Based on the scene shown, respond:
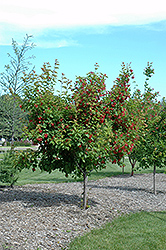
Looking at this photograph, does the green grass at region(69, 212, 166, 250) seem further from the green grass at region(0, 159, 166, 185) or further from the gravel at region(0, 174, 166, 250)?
the green grass at region(0, 159, 166, 185)

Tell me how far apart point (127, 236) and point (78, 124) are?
2495 mm

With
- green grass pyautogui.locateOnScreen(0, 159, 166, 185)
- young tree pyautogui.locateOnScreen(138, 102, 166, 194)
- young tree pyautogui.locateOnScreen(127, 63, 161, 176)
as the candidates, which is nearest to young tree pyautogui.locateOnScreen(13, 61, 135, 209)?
young tree pyautogui.locateOnScreen(127, 63, 161, 176)

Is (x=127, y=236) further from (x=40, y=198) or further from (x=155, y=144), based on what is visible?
(x=155, y=144)

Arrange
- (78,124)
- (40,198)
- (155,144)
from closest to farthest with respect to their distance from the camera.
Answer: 1. (78,124)
2. (40,198)
3. (155,144)

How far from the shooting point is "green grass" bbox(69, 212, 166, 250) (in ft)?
15.9

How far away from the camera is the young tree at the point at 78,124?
6098 mm

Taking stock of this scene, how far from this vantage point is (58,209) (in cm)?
654

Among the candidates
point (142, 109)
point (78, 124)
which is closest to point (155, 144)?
point (142, 109)

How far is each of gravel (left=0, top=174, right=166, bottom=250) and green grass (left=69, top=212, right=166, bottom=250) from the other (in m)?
0.26

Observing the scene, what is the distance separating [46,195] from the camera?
25.8ft

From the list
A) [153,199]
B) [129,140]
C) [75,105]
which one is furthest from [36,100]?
[153,199]

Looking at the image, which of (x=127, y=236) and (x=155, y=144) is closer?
(x=127, y=236)

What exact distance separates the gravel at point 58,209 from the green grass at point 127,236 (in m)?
0.26

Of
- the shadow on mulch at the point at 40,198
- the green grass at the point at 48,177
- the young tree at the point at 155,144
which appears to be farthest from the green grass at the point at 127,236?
the green grass at the point at 48,177
